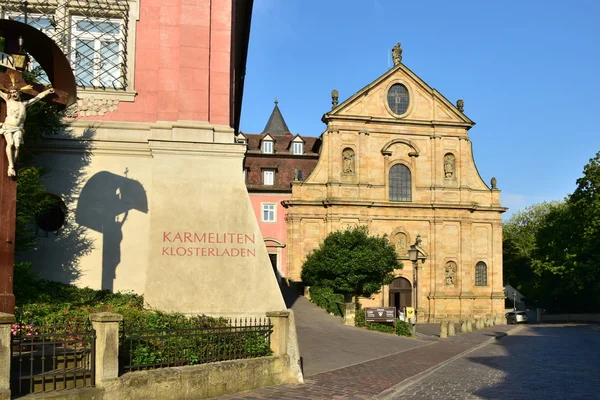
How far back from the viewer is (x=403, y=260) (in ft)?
159

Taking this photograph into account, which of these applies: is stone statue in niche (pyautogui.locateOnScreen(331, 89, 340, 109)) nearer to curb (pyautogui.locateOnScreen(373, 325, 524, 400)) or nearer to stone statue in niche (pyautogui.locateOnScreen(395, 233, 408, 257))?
stone statue in niche (pyautogui.locateOnScreen(395, 233, 408, 257))

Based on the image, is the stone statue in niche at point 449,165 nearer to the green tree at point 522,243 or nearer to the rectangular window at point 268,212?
the rectangular window at point 268,212

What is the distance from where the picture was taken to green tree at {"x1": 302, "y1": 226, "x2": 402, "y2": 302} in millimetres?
37688

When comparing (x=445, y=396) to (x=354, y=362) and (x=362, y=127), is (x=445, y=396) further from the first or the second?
(x=362, y=127)

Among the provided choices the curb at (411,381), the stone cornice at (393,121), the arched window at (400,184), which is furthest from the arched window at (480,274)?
the curb at (411,381)

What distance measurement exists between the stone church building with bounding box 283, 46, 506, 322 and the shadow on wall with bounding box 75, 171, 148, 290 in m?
31.5

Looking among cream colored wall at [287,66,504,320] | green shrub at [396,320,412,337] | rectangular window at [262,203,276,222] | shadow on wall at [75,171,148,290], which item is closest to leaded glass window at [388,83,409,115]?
cream colored wall at [287,66,504,320]

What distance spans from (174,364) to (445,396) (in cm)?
516

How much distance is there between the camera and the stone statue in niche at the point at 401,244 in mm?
48156

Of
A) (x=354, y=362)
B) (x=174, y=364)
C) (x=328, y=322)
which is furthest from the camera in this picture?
(x=328, y=322)

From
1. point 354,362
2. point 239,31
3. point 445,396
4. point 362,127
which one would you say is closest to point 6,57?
point 445,396

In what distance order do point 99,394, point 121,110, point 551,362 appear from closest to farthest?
point 99,394 → point 121,110 → point 551,362

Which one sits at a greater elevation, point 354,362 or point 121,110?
point 121,110

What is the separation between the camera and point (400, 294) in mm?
48406
